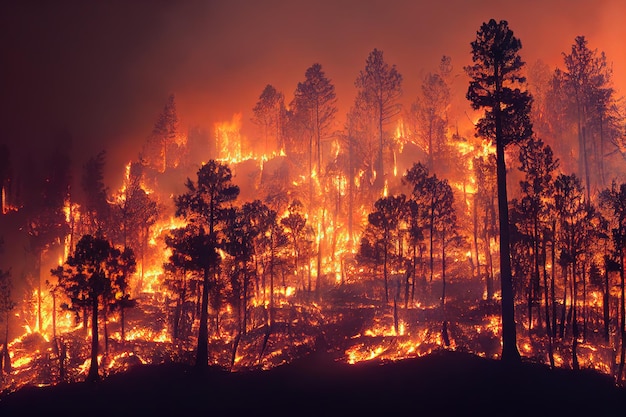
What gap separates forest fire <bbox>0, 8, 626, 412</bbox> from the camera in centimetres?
3403

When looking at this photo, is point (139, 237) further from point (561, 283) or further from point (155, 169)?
point (561, 283)

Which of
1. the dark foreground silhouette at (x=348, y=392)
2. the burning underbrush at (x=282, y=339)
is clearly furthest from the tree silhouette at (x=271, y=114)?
the dark foreground silhouette at (x=348, y=392)

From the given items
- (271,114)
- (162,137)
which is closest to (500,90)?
(271,114)

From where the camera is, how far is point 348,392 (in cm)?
2241

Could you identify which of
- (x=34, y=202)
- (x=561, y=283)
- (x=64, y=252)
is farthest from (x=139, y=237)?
(x=561, y=283)

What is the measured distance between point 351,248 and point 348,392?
43.8 metres

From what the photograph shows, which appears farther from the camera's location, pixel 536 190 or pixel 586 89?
pixel 586 89

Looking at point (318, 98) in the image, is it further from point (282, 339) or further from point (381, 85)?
point (282, 339)

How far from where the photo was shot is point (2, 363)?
155ft

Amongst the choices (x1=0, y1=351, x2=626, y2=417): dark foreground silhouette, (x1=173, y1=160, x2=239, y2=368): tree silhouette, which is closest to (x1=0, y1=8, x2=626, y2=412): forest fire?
(x1=173, y1=160, x2=239, y2=368): tree silhouette

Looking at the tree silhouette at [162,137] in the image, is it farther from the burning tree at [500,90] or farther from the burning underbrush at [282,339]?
the burning tree at [500,90]

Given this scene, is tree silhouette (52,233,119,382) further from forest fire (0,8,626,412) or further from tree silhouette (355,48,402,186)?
tree silhouette (355,48,402,186)

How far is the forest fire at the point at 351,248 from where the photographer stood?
112 ft

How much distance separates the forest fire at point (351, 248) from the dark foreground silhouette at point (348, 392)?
3119 mm
